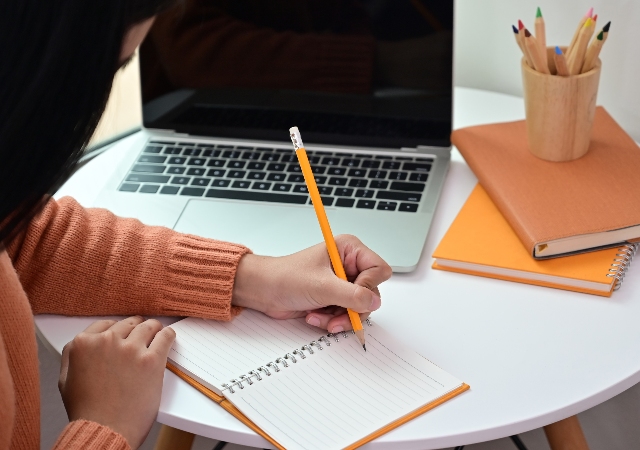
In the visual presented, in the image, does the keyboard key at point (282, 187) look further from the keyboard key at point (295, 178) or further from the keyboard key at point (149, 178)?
the keyboard key at point (149, 178)

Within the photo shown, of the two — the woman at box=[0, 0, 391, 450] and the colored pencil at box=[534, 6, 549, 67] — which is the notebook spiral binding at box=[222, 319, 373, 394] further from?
the colored pencil at box=[534, 6, 549, 67]

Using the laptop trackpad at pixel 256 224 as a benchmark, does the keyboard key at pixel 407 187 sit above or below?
above

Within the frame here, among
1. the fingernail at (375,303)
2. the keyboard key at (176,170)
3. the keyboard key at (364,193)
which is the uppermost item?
the fingernail at (375,303)

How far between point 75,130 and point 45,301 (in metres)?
0.29

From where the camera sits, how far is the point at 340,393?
2.21ft

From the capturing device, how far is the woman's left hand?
75cm

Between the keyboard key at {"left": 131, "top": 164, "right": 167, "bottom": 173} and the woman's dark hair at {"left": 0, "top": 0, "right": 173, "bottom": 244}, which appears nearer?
the woman's dark hair at {"left": 0, "top": 0, "right": 173, "bottom": 244}

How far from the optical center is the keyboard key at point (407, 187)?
978mm

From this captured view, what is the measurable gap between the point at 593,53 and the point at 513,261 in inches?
11.1

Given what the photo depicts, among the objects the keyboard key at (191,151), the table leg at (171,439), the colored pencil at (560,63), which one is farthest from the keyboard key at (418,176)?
the table leg at (171,439)

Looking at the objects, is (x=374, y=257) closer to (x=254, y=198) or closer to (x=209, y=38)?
(x=254, y=198)

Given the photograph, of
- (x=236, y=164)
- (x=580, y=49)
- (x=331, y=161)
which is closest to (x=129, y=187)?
(x=236, y=164)

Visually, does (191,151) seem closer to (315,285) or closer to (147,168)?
(147,168)

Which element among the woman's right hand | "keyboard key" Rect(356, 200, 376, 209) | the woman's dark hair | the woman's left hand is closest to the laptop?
"keyboard key" Rect(356, 200, 376, 209)
